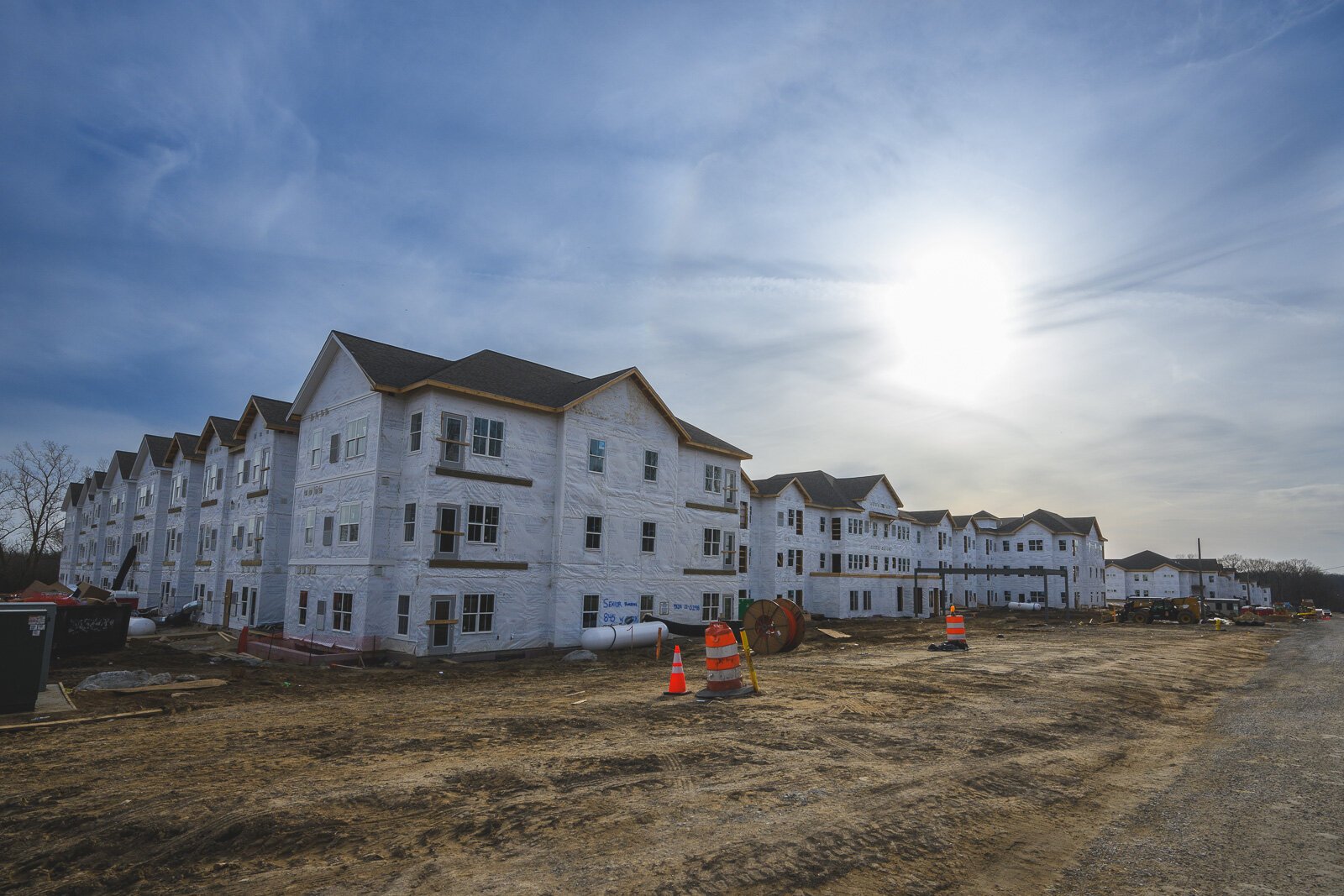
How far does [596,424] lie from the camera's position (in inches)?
1155

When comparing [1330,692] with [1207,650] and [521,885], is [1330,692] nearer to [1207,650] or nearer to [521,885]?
[1207,650]

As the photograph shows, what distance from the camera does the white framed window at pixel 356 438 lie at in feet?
85.1

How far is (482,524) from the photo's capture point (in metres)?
25.5

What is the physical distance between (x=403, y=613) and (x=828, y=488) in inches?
1745

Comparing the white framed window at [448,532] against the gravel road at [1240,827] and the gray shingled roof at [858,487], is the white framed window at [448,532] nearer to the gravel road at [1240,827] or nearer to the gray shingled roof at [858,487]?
the gravel road at [1240,827]

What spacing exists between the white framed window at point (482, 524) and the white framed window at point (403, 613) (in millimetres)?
2758

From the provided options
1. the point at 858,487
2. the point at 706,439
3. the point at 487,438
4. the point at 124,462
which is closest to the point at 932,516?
the point at 858,487

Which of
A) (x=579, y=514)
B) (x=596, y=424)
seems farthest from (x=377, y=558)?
(x=596, y=424)

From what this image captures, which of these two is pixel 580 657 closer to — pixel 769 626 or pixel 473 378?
pixel 769 626

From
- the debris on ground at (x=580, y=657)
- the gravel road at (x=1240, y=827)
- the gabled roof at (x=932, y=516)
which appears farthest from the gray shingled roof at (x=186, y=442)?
the gabled roof at (x=932, y=516)

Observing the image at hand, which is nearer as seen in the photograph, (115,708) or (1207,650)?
(115,708)

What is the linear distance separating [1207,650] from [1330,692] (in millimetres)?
15440

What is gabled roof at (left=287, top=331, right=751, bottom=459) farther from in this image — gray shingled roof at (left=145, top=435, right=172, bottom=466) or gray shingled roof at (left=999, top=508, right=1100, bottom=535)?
gray shingled roof at (left=999, top=508, right=1100, bottom=535)

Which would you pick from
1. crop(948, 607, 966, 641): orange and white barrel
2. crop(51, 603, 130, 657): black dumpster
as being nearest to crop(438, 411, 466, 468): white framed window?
crop(51, 603, 130, 657): black dumpster
